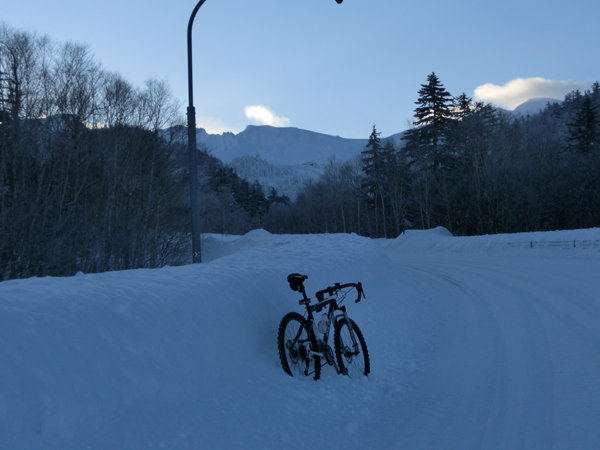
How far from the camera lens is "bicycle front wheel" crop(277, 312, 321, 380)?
208 inches

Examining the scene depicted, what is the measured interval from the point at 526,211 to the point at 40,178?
33.4 meters

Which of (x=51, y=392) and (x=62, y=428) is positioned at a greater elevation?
(x=51, y=392)

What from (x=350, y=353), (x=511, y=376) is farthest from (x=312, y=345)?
(x=511, y=376)

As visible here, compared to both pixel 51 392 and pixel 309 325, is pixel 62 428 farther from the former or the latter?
pixel 309 325

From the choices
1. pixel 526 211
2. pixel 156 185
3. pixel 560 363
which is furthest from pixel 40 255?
pixel 526 211

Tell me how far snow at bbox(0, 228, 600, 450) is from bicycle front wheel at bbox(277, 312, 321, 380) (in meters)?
0.15

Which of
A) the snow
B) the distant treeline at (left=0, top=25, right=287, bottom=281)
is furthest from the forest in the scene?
the snow

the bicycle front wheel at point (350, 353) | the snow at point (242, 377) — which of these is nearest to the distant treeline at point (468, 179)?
the snow at point (242, 377)

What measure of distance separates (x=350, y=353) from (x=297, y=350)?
0.76m

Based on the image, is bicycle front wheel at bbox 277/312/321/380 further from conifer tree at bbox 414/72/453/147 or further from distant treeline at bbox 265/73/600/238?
conifer tree at bbox 414/72/453/147

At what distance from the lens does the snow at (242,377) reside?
3340 millimetres

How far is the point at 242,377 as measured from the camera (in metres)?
4.88

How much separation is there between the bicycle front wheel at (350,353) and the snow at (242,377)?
195 mm

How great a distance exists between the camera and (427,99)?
172 ft
